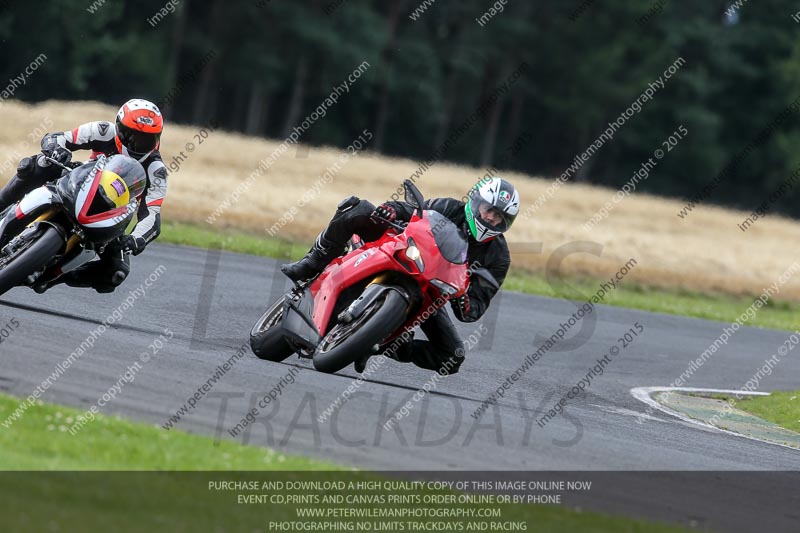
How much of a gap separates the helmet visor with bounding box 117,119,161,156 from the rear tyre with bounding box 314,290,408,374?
3.18 metres

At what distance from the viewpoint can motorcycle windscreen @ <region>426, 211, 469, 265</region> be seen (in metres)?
9.16

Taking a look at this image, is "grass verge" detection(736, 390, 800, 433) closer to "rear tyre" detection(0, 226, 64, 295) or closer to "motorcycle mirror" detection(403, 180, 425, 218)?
"motorcycle mirror" detection(403, 180, 425, 218)

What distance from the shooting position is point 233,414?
26.5 feet

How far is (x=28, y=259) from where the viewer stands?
381 inches

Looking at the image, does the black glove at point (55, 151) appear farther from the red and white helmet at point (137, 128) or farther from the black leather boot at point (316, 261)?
the black leather boot at point (316, 261)

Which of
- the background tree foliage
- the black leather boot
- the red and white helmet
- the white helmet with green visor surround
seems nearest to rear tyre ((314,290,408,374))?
the black leather boot

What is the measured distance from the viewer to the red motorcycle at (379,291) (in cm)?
900

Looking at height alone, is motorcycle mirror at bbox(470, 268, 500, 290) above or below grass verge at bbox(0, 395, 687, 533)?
above

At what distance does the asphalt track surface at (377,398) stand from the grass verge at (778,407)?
2.45ft

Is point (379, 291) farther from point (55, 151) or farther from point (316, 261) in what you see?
point (55, 151)

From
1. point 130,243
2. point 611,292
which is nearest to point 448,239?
point 130,243

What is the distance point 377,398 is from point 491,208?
169 centimetres
